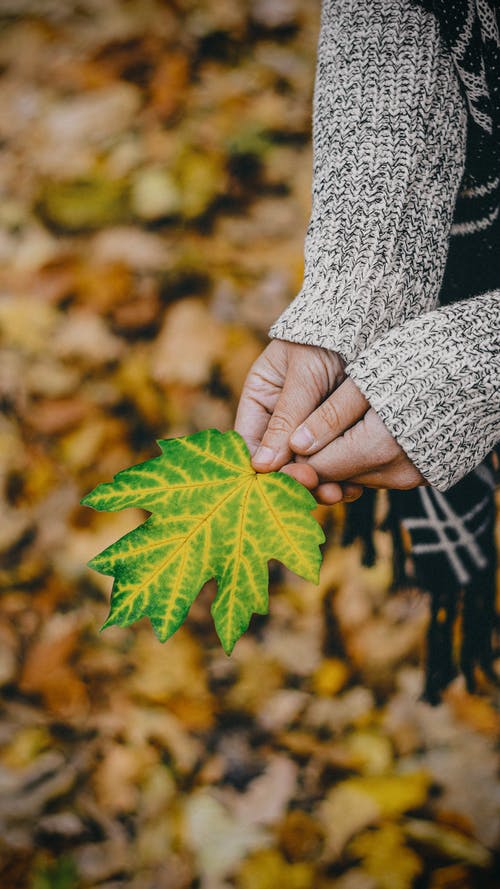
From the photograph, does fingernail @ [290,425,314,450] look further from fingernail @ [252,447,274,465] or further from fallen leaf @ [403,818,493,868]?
fallen leaf @ [403,818,493,868]

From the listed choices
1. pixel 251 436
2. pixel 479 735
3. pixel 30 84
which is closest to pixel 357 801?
pixel 479 735

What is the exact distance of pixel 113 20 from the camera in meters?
1.31

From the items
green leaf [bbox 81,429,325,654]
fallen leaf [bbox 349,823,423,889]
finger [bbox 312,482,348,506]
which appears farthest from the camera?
fallen leaf [bbox 349,823,423,889]

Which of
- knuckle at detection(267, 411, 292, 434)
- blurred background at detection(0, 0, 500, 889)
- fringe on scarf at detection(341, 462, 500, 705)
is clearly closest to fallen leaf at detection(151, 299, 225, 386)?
blurred background at detection(0, 0, 500, 889)

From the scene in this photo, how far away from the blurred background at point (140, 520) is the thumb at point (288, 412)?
452 millimetres

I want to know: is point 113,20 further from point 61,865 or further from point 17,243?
point 61,865

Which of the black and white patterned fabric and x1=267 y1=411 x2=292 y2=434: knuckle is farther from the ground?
the black and white patterned fabric

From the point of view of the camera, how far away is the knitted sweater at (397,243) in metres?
0.56

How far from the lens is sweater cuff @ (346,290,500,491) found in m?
0.55

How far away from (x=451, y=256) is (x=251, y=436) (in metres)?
0.35

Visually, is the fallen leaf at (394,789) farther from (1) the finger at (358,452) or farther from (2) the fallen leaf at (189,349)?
(2) the fallen leaf at (189,349)

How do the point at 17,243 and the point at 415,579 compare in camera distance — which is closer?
the point at 415,579

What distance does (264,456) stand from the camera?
0.62 m

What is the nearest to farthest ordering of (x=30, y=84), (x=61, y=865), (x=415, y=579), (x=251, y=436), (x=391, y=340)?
(x=391, y=340) < (x=251, y=436) < (x=61, y=865) < (x=415, y=579) < (x=30, y=84)
